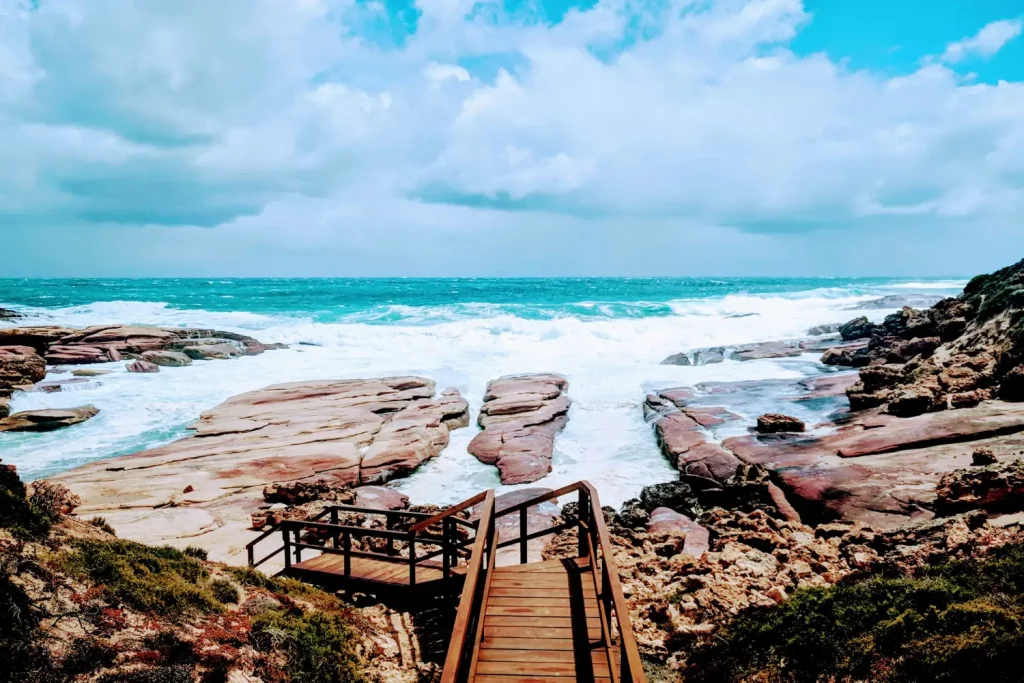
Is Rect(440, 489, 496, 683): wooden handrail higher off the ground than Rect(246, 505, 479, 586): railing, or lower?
higher

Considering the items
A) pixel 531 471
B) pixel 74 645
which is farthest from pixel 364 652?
pixel 531 471

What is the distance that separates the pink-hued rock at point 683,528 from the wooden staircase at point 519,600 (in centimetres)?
390

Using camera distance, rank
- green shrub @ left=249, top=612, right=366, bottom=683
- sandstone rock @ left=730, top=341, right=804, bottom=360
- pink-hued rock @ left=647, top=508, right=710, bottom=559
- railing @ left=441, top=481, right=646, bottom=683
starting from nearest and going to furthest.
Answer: railing @ left=441, top=481, right=646, bottom=683 < green shrub @ left=249, top=612, right=366, bottom=683 < pink-hued rock @ left=647, top=508, right=710, bottom=559 < sandstone rock @ left=730, top=341, right=804, bottom=360

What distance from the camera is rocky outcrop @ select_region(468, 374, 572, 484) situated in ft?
55.2

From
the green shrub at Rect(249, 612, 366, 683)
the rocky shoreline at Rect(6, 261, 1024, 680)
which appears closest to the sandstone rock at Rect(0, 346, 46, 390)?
the rocky shoreline at Rect(6, 261, 1024, 680)


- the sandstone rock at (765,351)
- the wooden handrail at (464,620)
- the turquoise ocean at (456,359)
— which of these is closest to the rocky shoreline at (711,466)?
the turquoise ocean at (456,359)

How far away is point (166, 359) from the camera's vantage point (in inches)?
1220

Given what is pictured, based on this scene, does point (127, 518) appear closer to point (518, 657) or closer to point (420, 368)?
point (518, 657)

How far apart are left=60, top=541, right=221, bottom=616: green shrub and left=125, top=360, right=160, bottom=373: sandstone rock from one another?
25.4 meters

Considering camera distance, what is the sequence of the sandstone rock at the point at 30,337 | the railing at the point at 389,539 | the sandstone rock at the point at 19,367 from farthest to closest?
the sandstone rock at the point at 30,337, the sandstone rock at the point at 19,367, the railing at the point at 389,539

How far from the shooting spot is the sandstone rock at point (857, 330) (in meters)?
36.7

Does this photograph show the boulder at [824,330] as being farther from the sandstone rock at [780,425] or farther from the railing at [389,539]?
the railing at [389,539]

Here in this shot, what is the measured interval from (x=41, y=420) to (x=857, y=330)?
143ft

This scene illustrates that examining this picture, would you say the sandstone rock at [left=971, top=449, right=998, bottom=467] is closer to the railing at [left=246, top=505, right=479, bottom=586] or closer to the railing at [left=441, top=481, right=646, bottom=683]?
the railing at [left=441, top=481, right=646, bottom=683]
